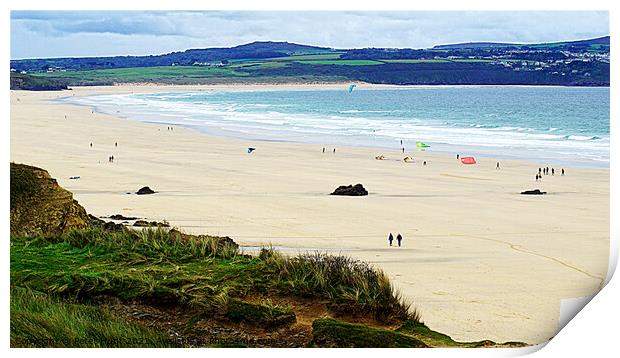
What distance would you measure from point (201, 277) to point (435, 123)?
43947 millimetres

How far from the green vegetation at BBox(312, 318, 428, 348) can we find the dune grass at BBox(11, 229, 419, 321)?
0.32 m

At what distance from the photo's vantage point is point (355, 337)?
6910 millimetres

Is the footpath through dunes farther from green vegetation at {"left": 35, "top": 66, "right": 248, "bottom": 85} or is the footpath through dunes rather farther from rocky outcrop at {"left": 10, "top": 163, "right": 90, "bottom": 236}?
green vegetation at {"left": 35, "top": 66, "right": 248, "bottom": 85}

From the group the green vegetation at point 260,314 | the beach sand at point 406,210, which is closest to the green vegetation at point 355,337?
the green vegetation at point 260,314

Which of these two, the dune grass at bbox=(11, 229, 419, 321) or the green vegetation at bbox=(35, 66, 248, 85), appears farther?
the green vegetation at bbox=(35, 66, 248, 85)

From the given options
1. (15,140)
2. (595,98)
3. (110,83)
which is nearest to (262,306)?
(15,140)

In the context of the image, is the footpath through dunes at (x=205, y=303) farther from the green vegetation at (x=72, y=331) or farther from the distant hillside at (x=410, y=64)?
the distant hillside at (x=410, y=64)

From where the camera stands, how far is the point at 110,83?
3012 inches

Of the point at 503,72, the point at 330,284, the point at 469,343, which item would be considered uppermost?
the point at 503,72

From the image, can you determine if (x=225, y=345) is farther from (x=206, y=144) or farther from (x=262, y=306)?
(x=206, y=144)

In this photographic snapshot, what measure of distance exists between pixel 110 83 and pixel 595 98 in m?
40.3

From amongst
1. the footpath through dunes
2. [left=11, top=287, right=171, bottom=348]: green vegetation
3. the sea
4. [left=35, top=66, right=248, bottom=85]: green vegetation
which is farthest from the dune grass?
[left=35, top=66, right=248, bottom=85]: green vegetation

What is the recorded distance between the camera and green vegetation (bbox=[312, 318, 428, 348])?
688cm

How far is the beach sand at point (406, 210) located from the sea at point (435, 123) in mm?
3358
